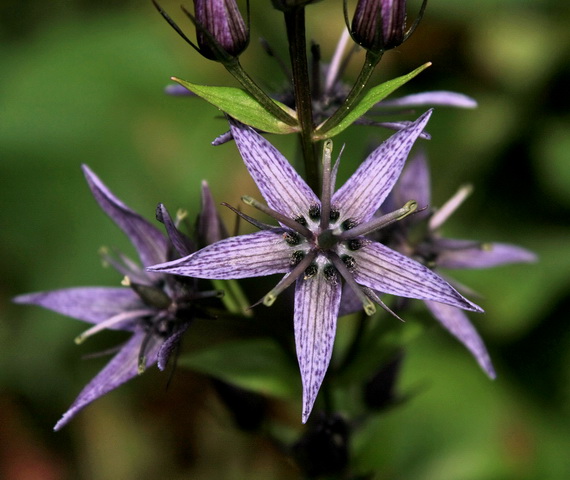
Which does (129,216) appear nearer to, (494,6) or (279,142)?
(279,142)

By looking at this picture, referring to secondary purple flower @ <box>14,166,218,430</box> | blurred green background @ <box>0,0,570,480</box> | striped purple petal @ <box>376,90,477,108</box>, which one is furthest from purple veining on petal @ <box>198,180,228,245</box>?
blurred green background @ <box>0,0,570,480</box>

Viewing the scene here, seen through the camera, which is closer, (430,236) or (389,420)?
(430,236)

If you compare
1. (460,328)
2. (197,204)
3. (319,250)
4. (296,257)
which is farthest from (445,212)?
(197,204)

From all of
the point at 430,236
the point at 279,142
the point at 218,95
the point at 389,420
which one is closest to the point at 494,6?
the point at 279,142

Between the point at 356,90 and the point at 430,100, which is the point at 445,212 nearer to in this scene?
the point at 430,100

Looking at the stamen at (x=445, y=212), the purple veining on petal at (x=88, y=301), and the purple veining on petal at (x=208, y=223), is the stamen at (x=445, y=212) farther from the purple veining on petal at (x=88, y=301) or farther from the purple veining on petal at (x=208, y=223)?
the purple veining on petal at (x=88, y=301)

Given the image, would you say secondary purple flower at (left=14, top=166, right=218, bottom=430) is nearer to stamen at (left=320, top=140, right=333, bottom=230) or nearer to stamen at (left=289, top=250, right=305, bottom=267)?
stamen at (left=289, top=250, right=305, bottom=267)

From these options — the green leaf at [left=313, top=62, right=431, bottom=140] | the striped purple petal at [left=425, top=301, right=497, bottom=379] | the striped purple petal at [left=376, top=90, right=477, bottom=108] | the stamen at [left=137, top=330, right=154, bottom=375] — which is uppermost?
the green leaf at [left=313, top=62, right=431, bottom=140]
